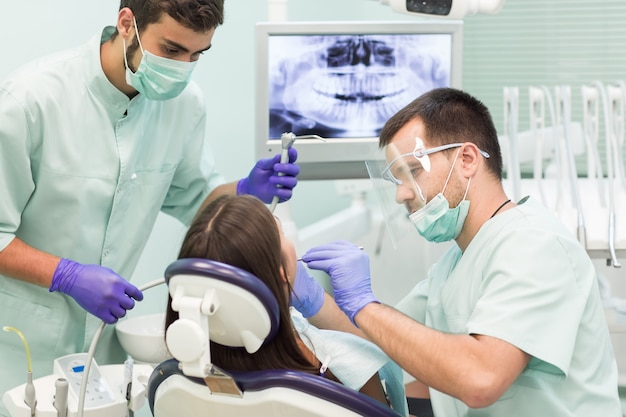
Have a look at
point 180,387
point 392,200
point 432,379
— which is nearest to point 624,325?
point 392,200

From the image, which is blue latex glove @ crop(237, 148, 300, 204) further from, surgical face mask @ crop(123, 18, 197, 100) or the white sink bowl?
the white sink bowl

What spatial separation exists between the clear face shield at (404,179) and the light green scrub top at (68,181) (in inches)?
24.3

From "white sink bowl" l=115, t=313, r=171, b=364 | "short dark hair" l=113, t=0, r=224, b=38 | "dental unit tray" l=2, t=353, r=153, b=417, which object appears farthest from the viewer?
"white sink bowl" l=115, t=313, r=171, b=364

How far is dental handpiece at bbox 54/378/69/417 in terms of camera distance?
5.36 ft

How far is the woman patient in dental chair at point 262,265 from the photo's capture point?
144 centimetres

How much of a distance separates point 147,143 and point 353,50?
0.78 metres

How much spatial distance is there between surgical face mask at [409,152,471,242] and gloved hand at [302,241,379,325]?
15cm

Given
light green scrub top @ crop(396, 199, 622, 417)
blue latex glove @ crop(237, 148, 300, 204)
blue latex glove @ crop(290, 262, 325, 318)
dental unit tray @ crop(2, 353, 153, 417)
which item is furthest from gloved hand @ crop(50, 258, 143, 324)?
light green scrub top @ crop(396, 199, 622, 417)

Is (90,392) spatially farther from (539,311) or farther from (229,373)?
(539,311)

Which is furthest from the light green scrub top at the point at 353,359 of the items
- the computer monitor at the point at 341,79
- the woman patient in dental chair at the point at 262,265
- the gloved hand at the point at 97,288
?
the computer monitor at the point at 341,79

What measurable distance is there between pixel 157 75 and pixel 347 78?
2.77 feet

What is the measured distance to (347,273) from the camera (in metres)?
1.68

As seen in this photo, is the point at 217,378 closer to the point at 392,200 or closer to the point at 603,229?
the point at 392,200

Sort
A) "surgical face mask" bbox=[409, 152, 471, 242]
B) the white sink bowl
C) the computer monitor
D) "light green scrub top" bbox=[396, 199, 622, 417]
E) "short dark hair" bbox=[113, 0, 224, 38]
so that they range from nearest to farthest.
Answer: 1. "light green scrub top" bbox=[396, 199, 622, 417]
2. "surgical face mask" bbox=[409, 152, 471, 242]
3. "short dark hair" bbox=[113, 0, 224, 38]
4. the white sink bowl
5. the computer monitor
